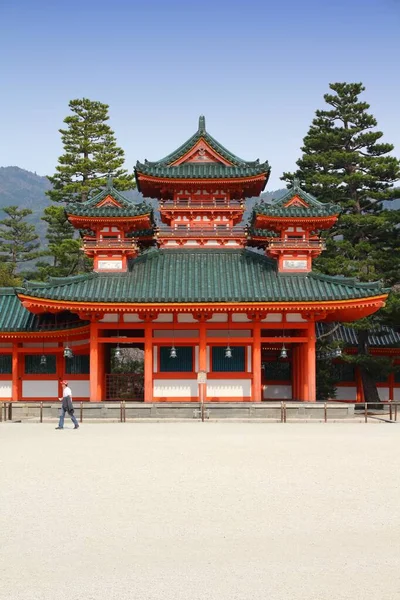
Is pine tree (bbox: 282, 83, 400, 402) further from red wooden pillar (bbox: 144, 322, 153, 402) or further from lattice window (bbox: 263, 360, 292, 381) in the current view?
red wooden pillar (bbox: 144, 322, 153, 402)

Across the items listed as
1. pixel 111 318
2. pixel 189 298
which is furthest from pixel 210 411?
pixel 111 318

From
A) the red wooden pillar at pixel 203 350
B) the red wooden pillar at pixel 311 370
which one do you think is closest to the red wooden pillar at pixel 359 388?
the red wooden pillar at pixel 311 370

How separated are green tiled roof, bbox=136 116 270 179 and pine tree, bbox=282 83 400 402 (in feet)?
21.2

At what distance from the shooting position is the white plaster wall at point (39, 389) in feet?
112

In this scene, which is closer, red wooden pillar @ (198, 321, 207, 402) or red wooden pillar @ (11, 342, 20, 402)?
red wooden pillar @ (198, 321, 207, 402)

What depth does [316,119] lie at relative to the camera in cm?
4297

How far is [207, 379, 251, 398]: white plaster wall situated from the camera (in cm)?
3092

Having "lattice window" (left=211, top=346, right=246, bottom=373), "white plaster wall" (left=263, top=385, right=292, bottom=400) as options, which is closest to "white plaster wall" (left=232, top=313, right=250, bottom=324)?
"lattice window" (left=211, top=346, right=246, bottom=373)

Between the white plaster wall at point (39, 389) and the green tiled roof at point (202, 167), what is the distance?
12.1 metres

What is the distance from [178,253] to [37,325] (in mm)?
8231

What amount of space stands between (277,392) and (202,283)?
8219 mm

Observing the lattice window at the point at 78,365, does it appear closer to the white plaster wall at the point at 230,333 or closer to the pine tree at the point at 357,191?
the white plaster wall at the point at 230,333

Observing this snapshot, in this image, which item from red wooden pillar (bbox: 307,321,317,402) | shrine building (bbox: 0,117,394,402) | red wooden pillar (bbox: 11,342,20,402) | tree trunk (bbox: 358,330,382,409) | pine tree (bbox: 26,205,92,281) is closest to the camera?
shrine building (bbox: 0,117,394,402)
